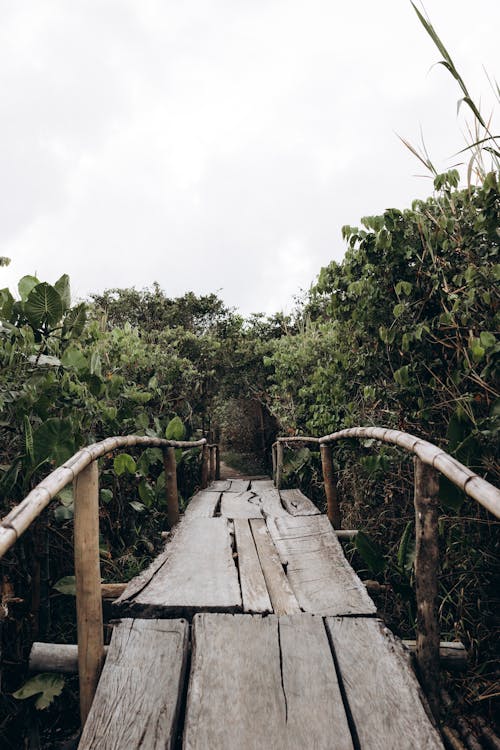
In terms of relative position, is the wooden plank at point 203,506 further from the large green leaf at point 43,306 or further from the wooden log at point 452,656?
the wooden log at point 452,656

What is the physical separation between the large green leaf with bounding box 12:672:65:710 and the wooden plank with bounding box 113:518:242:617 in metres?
0.67

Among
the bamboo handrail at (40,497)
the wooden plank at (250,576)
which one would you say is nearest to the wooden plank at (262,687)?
the wooden plank at (250,576)

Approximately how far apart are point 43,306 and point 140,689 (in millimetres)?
1918

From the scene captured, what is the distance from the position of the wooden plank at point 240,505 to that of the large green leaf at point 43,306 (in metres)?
2.00

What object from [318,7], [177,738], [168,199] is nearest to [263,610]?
[177,738]

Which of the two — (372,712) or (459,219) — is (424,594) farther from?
(459,219)

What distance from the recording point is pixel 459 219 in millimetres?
2404

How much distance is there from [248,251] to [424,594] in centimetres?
2918

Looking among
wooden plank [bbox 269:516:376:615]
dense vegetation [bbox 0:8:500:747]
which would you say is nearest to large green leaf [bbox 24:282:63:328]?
dense vegetation [bbox 0:8:500:747]

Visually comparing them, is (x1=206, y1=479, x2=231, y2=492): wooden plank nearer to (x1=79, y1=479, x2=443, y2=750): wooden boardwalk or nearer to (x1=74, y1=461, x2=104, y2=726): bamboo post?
(x1=79, y1=479, x2=443, y2=750): wooden boardwalk

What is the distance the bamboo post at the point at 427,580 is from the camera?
56.9 inches

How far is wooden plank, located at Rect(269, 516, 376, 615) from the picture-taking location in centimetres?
182

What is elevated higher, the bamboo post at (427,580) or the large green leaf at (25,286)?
the large green leaf at (25,286)

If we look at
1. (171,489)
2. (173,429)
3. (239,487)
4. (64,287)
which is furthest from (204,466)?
(64,287)
